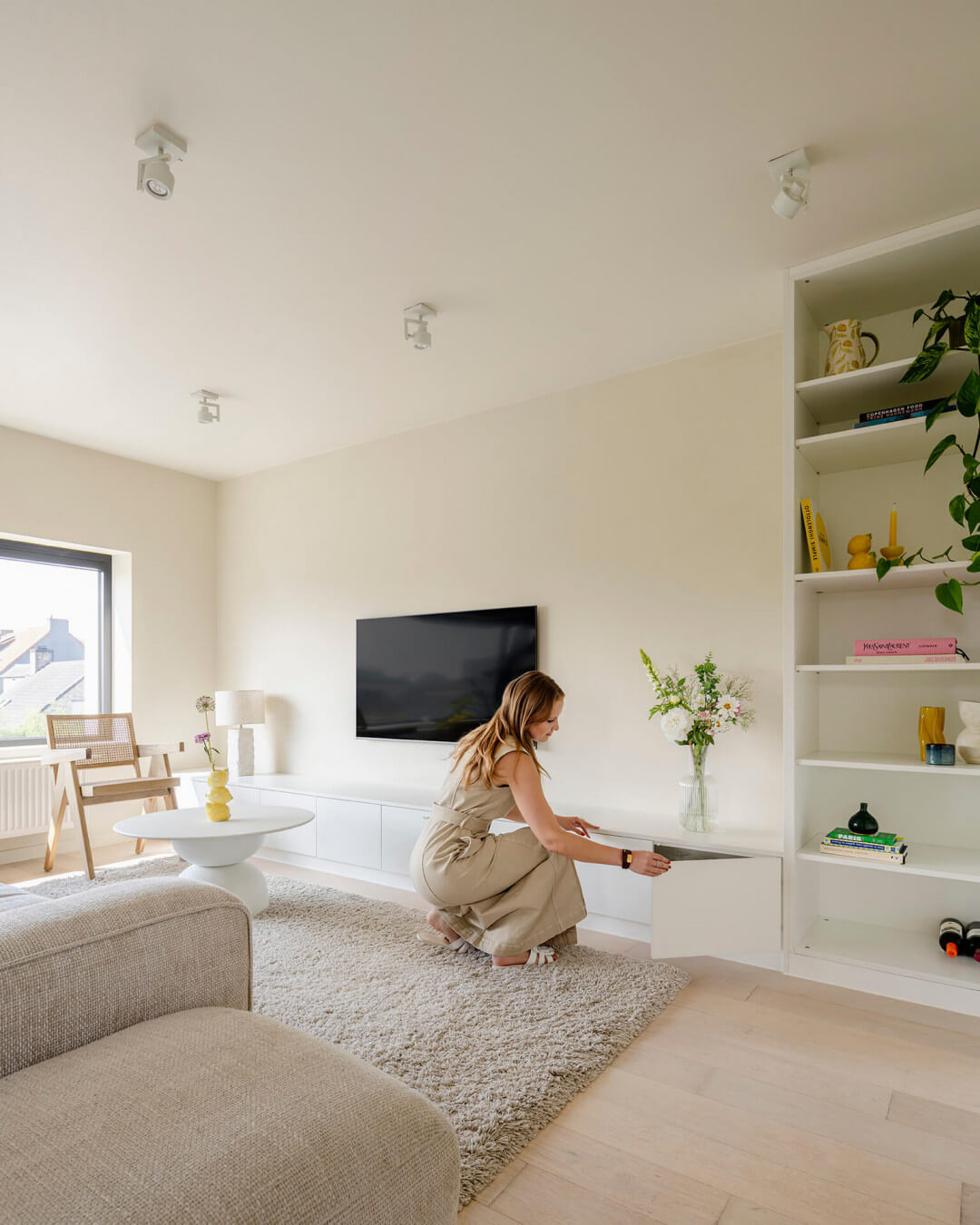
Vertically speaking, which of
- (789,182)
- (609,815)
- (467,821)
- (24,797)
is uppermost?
(789,182)

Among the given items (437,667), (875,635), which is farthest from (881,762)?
(437,667)

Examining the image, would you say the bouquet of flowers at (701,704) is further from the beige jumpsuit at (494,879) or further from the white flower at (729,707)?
the beige jumpsuit at (494,879)

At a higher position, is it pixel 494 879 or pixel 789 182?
pixel 789 182

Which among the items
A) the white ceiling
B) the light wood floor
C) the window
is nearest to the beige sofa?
the light wood floor

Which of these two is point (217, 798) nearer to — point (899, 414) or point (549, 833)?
point (549, 833)

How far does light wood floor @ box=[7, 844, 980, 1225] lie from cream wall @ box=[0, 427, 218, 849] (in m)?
3.93

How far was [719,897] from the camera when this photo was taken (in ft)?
8.65

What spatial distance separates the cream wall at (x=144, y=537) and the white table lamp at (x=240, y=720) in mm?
570

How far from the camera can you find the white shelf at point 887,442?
2.58 meters

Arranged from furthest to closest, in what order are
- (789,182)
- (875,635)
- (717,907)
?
(875,635) < (717,907) < (789,182)

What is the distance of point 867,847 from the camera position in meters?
2.56

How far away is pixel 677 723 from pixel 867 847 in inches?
31.3

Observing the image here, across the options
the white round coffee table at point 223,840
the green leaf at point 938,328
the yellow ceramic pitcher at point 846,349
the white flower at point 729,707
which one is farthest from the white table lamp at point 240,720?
the green leaf at point 938,328

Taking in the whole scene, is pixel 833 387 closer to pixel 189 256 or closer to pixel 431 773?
pixel 189 256
